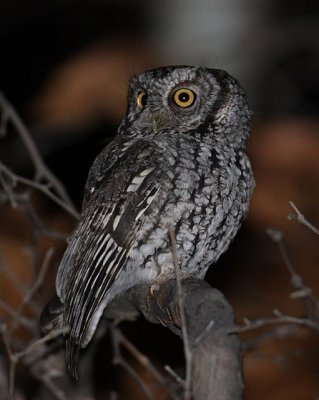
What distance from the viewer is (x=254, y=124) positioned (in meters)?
5.05

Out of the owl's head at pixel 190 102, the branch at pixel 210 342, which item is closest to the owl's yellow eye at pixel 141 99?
the owl's head at pixel 190 102

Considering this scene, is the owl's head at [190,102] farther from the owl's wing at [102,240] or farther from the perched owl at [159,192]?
the owl's wing at [102,240]

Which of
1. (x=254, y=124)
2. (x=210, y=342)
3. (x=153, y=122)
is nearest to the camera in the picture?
(x=210, y=342)

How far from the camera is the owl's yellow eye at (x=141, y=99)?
12.5 feet

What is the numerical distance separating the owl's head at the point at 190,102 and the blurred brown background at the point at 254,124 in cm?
52

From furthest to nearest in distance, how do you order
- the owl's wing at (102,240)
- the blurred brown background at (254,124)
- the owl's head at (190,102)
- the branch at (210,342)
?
1. the blurred brown background at (254,124)
2. the owl's head at (190,102)
3. the owl's wing at (102,240)
4. the branch at (210,342)

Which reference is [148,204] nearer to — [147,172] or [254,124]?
[147,172]

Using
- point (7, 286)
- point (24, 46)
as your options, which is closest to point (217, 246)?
point (7, 286)

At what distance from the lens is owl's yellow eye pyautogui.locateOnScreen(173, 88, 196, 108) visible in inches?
146

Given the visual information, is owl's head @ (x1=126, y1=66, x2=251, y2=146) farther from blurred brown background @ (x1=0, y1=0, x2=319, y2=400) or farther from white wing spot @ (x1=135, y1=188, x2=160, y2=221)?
blurred brown background @ (x1=0, y1=0, x2=319, y2=400)

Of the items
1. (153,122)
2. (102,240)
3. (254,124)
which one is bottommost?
(254,124)

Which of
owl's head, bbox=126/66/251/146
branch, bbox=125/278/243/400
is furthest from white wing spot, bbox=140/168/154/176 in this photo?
branch, bbox=125/278/243/400

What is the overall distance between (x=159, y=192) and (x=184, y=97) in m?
0.47

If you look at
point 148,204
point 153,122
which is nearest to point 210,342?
point 148,204
